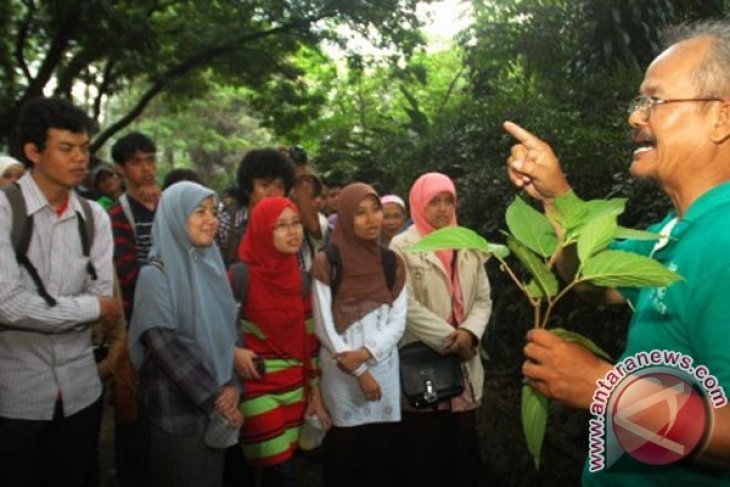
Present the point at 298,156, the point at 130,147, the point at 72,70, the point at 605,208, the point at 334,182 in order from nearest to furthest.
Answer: the point at 605,208
the point at 130,147
the point at 298,156
the point at 334,182
the point at 72,70

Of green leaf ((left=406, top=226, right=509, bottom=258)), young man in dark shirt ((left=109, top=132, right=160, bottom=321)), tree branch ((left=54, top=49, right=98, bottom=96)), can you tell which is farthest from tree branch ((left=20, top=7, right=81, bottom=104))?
green leaf ((left=406, top=226, right=509, bottom=258))

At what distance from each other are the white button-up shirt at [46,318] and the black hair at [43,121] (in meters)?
0.19

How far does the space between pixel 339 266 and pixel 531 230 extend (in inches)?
83.2

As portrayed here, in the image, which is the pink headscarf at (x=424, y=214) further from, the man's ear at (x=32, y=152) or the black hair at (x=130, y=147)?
the man's ear at (x=32, y=152)

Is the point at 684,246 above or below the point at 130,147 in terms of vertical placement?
below

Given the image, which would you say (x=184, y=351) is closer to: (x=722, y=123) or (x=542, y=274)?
(x=542, y=274)

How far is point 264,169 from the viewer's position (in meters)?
3.84

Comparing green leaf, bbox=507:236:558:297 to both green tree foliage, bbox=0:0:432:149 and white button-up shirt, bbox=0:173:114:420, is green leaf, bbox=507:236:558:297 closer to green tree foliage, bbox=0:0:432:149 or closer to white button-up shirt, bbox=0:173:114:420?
white button-up shirt, bbox=0:173:114:420


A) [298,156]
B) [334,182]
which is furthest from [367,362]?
[334,182]

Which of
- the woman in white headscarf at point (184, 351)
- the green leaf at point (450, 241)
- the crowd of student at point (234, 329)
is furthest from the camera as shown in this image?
the woman in white headscarf at point (184, 351)

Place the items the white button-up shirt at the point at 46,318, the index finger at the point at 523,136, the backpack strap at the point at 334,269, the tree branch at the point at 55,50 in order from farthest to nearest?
the tree branch at the point at 55,50 → the backpack strap at the point at 334,269 → the white button-up shirt at the point at 46,318 → the index finger at the point at 523,136

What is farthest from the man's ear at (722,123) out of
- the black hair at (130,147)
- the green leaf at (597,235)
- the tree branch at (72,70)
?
the tree branch at (72,70)

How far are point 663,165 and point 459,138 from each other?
Result: 17.3ft

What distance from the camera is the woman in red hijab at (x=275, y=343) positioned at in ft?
10.0
